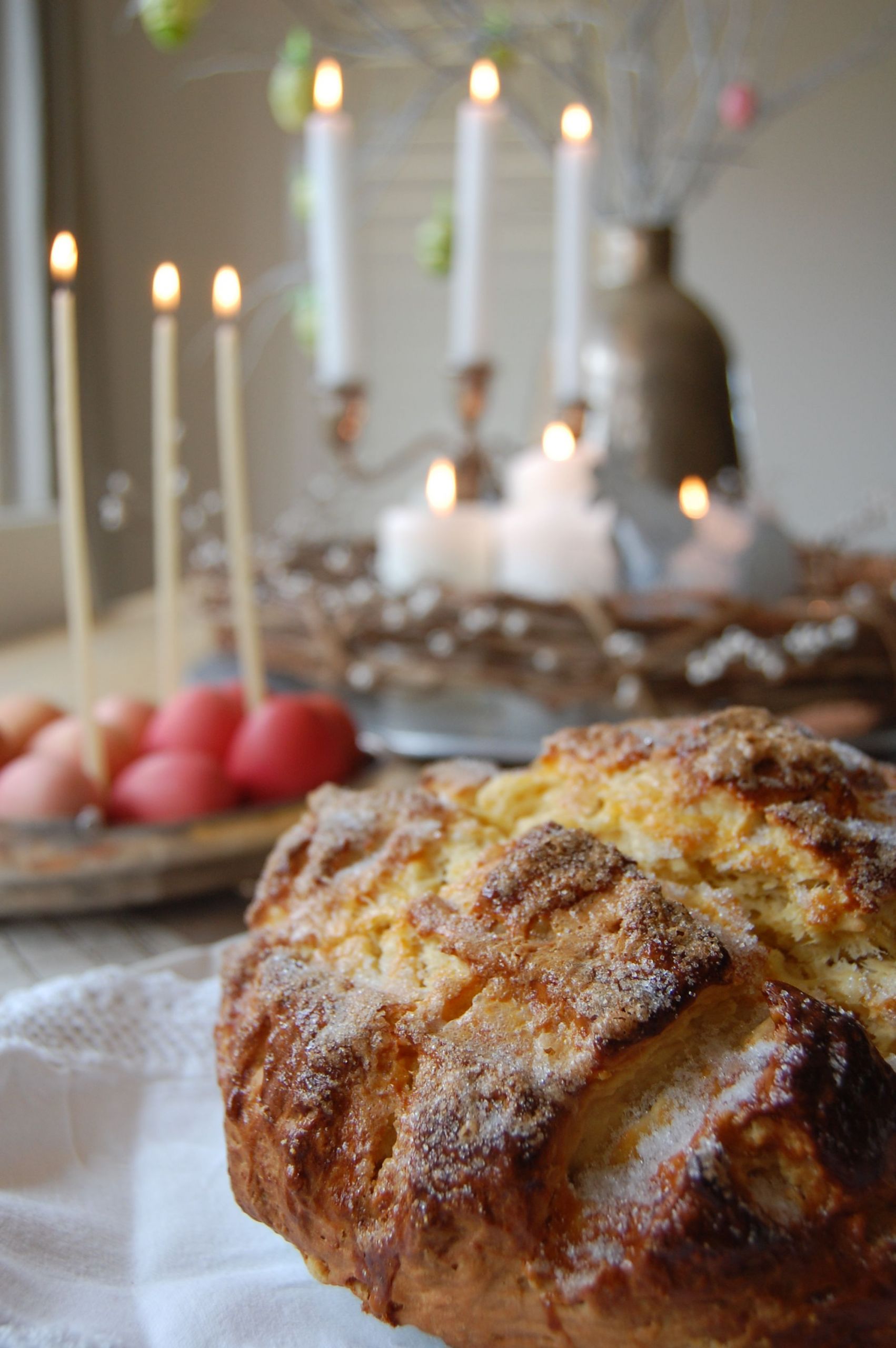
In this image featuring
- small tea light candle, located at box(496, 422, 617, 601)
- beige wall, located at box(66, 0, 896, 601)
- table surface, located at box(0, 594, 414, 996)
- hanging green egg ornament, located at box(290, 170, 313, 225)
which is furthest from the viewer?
beige wall, located at box(66, 0, 896, 601)

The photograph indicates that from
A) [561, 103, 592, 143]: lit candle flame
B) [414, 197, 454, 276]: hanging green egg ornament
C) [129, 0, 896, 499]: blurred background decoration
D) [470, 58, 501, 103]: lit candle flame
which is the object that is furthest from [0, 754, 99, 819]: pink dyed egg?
[414, 197, 454, 276]: hanging green egg ornament

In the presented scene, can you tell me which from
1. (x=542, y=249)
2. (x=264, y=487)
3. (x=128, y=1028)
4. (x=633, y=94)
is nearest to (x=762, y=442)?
(x=542, y=249)

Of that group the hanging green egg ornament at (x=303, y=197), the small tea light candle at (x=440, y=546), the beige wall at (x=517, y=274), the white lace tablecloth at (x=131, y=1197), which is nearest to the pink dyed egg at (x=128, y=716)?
the white lace tablecloth at (x=131, y=1197)

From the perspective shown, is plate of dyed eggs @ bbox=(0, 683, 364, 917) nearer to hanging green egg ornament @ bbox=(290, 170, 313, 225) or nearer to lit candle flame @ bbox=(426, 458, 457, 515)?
lit candle flame @ bbox=(426, 458, 457, 515)

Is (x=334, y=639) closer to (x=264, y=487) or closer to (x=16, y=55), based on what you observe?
(x=16, y=55)

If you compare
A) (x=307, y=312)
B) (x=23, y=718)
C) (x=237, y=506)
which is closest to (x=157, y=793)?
(x=23, y=718)

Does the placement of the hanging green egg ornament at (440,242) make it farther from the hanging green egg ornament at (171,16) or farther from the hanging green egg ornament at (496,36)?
the hanging green egg ornament at (171,16)
